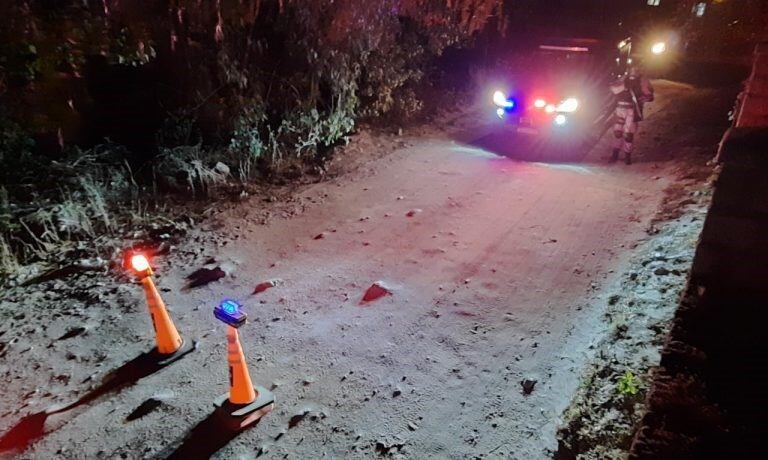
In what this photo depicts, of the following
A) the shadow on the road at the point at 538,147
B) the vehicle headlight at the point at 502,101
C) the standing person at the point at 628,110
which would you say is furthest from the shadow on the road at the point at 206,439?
the standing person at the point at 628,110

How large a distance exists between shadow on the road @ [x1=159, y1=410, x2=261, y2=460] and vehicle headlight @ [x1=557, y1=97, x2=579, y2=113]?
7093 mm

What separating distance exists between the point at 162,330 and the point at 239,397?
101cm

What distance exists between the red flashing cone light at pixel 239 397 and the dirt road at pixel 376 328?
0.10 metres

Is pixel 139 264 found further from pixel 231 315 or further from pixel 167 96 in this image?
pixel 167 96

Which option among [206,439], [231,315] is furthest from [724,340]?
[206,439]

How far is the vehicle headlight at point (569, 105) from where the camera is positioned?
25.4ft

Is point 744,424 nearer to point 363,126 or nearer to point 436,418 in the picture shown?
point 436,418

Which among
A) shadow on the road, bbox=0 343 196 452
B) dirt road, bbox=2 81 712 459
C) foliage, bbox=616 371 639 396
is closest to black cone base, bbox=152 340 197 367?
shadow on the road, bbox=0 343 196 452

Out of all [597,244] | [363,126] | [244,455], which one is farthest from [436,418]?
[363,126]

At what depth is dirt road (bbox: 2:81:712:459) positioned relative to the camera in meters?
2.94

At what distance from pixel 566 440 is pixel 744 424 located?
4.68 ft

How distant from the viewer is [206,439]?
290 cm

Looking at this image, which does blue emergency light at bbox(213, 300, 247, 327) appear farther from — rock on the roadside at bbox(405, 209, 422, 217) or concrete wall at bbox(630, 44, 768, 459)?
rock on the roadside at bbox(405, 209, 422, 217)

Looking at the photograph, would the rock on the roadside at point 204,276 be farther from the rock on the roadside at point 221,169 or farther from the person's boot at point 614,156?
the person's boot at point 614,156
